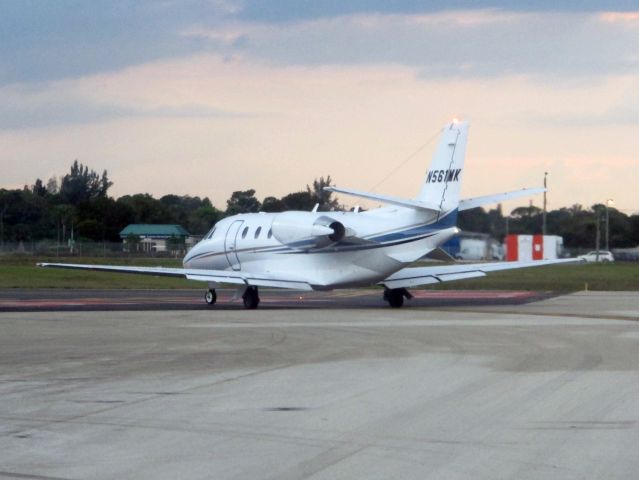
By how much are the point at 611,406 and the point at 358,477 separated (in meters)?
4.91

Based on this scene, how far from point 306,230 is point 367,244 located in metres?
2.19

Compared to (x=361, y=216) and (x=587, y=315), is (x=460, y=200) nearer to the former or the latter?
(x=361, y=216)

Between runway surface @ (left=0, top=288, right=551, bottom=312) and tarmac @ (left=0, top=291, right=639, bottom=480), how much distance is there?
7.21 meters

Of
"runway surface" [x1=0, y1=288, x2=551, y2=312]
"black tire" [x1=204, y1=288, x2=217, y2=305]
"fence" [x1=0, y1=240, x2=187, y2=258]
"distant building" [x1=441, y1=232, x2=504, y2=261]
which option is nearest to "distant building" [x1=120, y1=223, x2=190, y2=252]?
"fence" [x1=0, y1=240, x2=187, y2=258]

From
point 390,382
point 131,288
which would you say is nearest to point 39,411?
point 390,382

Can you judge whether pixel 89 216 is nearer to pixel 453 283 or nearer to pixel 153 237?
pixel 153 237

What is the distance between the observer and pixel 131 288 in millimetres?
49500

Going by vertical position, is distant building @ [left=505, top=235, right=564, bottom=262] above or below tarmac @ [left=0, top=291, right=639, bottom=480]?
above

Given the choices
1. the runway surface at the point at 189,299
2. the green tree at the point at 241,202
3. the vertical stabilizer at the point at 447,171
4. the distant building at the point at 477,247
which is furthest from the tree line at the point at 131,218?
the vertical stabilizer at the point at 447,171

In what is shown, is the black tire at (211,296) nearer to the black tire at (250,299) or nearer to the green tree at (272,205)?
the black tire at (250,299)

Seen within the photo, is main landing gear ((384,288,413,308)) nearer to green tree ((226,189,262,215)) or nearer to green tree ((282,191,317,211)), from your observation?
green tree ((282,191,317,211))

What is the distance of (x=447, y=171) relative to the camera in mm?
32125

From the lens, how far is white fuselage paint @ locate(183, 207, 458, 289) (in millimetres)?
32094

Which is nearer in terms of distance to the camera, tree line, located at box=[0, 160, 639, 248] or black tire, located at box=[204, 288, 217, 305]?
black tire, located at box=[204, 288, 217, 305]
